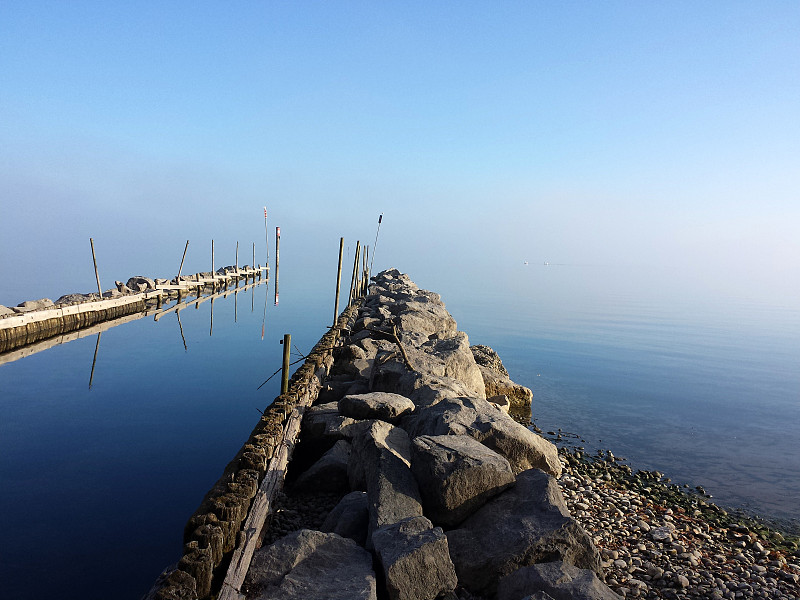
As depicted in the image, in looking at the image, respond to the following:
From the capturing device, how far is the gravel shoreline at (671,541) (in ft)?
19.4

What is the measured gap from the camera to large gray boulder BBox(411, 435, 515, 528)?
5.31 metres

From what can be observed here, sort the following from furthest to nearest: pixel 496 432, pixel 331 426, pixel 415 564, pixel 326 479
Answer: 1. pixel 331 426
2. pixel 326 479
3. pixel 496 432
4. pixel 415 564

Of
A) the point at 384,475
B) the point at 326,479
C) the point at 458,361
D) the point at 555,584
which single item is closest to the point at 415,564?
the point at 555,584

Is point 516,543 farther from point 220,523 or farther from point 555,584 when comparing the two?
point 220,523

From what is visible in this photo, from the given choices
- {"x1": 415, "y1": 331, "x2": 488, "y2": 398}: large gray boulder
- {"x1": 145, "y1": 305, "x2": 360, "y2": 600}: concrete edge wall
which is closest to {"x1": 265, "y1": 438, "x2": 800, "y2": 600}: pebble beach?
{"x1": 145, "y1": 305, "x2": 360, "y2": 600}: concrete edge wall

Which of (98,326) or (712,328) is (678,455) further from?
(712,328)

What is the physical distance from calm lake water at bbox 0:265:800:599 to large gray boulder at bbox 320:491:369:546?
252 centimetres

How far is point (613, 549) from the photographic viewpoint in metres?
6.49

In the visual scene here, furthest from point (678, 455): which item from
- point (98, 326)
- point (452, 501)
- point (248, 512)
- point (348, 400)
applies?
point (98, 326)

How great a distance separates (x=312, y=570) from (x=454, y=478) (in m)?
1.55

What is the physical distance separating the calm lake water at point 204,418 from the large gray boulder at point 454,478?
358 centimetres

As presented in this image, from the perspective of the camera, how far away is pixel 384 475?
5.46 m

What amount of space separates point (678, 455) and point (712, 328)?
24362 mm

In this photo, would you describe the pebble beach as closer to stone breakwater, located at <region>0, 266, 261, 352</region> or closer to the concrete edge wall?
the concrete edge wall
